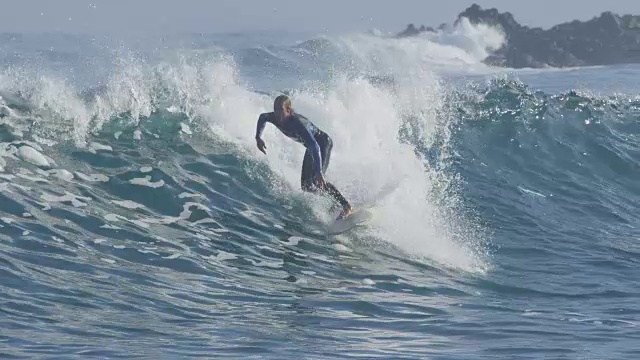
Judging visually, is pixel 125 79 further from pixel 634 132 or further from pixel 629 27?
pixel 629 27

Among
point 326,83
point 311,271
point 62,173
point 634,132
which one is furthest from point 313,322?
point 634,132

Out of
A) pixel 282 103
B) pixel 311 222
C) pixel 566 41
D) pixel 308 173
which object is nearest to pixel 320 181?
pixel 308 173

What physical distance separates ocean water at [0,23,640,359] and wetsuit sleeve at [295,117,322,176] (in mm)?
634

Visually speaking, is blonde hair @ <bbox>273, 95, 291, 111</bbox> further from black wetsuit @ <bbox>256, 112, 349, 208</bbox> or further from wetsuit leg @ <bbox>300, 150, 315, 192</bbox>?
wetsuit leg @ <bbox>300, 150, 315, 192</bbox>

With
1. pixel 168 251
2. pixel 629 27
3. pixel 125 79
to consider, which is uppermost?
pixel 629 27

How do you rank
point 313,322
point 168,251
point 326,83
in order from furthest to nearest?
point 326,83, point 168,251, point 313,322

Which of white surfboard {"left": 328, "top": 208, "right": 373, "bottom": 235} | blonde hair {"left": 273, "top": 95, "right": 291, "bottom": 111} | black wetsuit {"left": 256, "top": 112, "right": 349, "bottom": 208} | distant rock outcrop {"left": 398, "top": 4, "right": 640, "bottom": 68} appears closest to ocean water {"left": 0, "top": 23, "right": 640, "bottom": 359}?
white surfboard {"left": 328, "top": 208, "right": 373, "bottom": 235}

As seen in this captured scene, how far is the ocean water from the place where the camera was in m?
8.61

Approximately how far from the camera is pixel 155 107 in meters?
17.5

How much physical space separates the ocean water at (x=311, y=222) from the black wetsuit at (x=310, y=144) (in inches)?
13.2

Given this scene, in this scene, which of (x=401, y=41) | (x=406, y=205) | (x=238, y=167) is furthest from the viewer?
(x=401, y=41)

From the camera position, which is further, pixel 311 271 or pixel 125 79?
pixel 125 79

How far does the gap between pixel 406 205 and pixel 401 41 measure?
37.4 meters

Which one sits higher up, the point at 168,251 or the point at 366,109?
the point at 366,109
